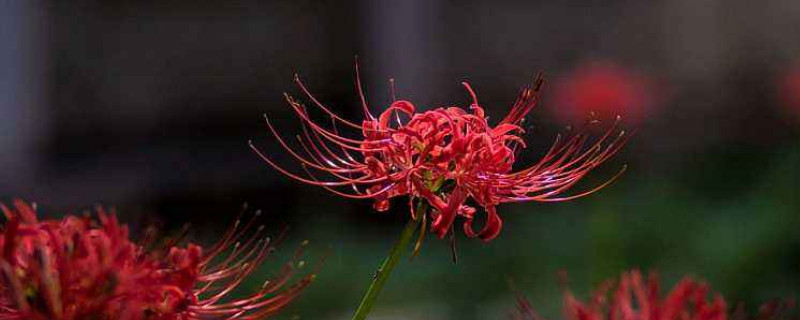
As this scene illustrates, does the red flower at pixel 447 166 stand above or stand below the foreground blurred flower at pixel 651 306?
above

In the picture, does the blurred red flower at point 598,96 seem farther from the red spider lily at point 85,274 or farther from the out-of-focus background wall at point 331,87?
the red spider lily at point 85,274

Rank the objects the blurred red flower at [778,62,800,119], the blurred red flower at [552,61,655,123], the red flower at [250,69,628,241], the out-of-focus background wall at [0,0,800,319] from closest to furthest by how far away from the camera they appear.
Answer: the red flower at [250,69,628,241]
the blurred red flower at [552,61,655,123]
the blurred red flower at [778,62,800,119]
the out-of-focus background wall at [0,0,800,319]

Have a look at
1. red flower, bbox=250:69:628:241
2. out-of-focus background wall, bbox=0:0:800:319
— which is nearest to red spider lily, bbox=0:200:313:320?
red flower, bbox=250:69:628:241

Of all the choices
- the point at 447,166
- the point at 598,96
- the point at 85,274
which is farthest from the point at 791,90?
the point at 85,274

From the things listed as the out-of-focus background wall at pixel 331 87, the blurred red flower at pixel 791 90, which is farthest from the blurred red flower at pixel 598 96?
the out-of-focus background wall at pixel 331 87

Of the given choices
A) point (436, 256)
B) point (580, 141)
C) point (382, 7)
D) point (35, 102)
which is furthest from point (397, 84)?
point (580, 141)

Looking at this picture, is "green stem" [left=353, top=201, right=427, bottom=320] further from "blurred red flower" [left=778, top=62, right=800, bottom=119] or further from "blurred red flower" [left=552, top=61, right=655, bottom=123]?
"blurred red flower" [left=778, top=62, right=800, bottom=119]
